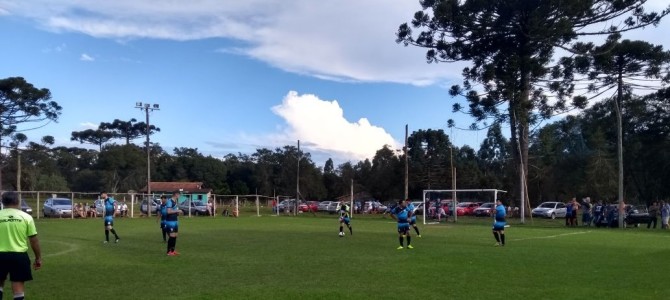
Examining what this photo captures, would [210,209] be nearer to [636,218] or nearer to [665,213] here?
[636,218]

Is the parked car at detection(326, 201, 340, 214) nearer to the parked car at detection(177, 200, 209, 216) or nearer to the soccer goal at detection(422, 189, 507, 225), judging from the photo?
the soccer goal at detection(422, 189, 507, 225)

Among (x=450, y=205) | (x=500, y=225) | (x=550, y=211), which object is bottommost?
(x=550, y=211)

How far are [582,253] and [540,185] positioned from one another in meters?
64.3

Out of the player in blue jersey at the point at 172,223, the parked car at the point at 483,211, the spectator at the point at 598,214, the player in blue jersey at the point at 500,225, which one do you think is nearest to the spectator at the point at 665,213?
the spectator at the point at 598,214

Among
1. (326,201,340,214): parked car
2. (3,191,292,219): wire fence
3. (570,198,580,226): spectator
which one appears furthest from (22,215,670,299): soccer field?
(326,201,340,214): parked car

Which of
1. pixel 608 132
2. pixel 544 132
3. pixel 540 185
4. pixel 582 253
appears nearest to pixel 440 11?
pixel 582 253

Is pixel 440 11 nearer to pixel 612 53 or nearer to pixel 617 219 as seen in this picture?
pixel 612 53

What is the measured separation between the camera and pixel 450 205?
5894 centimetres

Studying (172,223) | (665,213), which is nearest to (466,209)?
(665,213)

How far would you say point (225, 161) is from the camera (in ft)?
416

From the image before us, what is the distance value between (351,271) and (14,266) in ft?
24.1

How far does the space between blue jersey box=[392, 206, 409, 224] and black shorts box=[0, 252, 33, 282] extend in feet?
44.3

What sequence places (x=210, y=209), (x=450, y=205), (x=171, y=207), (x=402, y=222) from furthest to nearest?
(x=450, y=205), (x=210, y=209), (x=402, y=222), (x=171, y=207)

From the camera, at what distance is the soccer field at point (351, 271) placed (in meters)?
10.9
